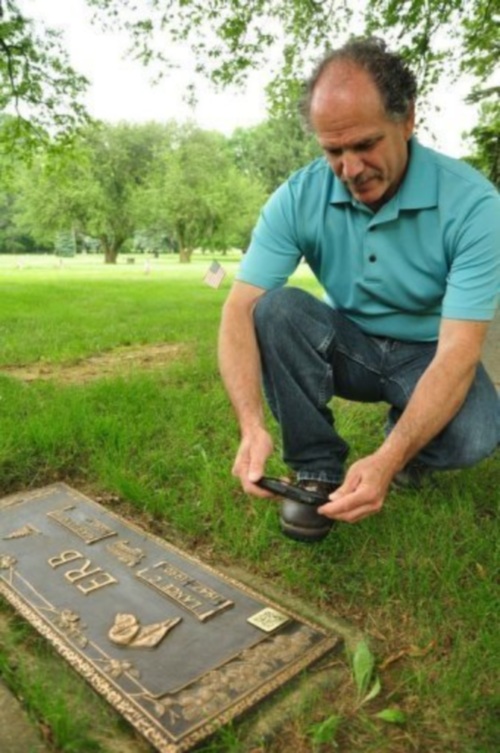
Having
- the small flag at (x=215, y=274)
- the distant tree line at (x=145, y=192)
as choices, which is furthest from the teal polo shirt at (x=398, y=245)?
the distant tree line at (x=145, y=192)

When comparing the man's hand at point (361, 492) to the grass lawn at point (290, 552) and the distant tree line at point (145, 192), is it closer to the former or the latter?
the grass lawn at point (290, 552)

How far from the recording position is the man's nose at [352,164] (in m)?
1.77

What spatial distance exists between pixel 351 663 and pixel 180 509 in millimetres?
957

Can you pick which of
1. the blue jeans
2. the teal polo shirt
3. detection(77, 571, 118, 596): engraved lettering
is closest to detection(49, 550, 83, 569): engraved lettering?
detection(77, 571, 118, 596): engraved lettering

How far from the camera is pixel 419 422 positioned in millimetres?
1573

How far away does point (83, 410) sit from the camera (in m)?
3.07

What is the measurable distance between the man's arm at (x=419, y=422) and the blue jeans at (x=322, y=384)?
0.93 ft

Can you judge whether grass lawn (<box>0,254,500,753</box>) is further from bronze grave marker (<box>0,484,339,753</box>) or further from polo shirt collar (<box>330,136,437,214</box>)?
polo shirt collar (<box>330,136,437,214</box>)

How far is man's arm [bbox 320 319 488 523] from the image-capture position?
1.45 m

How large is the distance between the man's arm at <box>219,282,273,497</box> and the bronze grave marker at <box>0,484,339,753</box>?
0.37m

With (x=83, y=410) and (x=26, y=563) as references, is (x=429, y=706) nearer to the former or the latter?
(x=26, y=563)

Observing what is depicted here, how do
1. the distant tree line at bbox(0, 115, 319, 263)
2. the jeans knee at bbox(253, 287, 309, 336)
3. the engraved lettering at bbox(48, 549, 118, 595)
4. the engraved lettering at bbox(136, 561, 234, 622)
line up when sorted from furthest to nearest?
the distant tree line at bbox(0, 115, 319, 263) → the jeans knee at bbox(253, 287, 309, 336) → the engraved lettering at bbox(48, 549, 118, 595) → the engraved lettering at bbox(136, 561, 234, 622)

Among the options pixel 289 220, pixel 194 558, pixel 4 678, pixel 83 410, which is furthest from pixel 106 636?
pixel 83 410

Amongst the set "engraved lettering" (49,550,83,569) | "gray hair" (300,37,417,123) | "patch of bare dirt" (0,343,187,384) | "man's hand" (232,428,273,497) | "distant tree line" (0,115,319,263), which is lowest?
A: "engraved lettering" (49,550,83,569)
